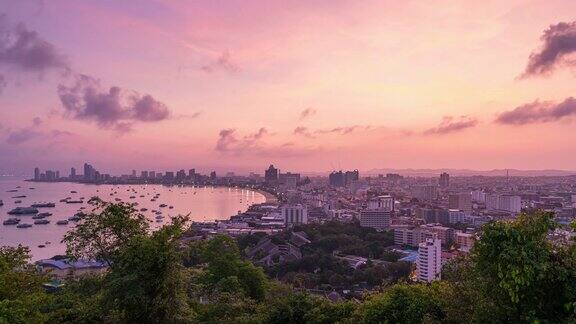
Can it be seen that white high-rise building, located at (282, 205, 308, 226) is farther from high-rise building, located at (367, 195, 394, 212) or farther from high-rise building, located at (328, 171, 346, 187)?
high-rise building, located at (328, 171, 346, 187)

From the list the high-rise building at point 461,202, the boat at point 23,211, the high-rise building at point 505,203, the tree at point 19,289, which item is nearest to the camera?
the tree at point 19,289

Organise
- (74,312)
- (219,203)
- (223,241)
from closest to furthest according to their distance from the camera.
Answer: (74,312) → (223,241) → (219,203)

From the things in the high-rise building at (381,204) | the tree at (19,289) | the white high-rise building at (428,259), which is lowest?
the white high-rise building at (428,259)

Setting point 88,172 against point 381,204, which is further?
point 88,172

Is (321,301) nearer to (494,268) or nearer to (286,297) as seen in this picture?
(286,297)

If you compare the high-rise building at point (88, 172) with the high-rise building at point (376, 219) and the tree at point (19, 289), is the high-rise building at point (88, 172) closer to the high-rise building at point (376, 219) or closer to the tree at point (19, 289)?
the high-rise building at point (376, 219)

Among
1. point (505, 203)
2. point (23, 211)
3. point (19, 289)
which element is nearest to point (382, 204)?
point (505, 203)

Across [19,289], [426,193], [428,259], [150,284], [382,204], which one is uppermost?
[150,284]

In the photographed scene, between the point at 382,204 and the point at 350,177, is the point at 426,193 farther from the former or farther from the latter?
the point at 350,177

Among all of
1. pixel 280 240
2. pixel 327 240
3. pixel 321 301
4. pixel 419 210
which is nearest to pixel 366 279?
pixel 327 240

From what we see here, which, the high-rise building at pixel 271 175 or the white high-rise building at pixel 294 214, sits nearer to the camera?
the white high-rise building at pixel 294 214

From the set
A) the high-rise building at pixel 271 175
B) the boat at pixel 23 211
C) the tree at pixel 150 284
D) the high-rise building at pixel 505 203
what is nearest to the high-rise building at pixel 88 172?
the high-rise building at pixel 271 175
